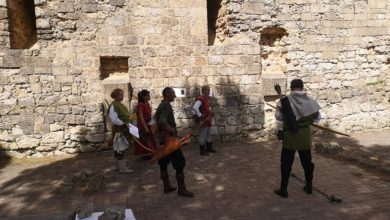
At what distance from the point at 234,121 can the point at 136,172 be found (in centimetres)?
307

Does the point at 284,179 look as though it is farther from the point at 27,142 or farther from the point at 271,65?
the point at 27,142

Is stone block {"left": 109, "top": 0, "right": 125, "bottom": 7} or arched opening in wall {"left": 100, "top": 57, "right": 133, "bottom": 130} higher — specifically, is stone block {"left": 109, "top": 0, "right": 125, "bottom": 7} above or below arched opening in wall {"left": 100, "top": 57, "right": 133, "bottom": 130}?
above

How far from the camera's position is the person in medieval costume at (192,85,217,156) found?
7105 mm

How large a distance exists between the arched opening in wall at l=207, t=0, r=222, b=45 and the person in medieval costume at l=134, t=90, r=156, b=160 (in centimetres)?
295

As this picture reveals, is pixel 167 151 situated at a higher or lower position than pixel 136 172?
higher

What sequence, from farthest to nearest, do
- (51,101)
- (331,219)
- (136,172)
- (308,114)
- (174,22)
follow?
(174,22)
(51,101)
(136,172)
(308,114)
(331,219)

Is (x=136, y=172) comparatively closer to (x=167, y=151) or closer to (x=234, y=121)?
(x=167, y=151)

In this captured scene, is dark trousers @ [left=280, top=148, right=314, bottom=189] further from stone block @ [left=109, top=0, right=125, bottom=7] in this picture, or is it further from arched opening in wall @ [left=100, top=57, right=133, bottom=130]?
stone block @ [left=109, top=0, right=125, bottom=7]

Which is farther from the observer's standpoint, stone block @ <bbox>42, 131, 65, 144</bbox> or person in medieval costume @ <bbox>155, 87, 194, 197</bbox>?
stone block @ <bbox>42, 131, 65, 144</bbox>

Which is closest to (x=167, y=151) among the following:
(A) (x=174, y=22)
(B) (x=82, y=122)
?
(B) (x=82, y=122)

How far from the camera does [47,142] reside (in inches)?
292

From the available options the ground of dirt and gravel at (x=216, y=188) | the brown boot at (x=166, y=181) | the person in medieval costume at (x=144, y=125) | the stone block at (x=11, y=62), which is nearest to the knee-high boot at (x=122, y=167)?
the ground of dirt and gravel at (x=216, y=188)

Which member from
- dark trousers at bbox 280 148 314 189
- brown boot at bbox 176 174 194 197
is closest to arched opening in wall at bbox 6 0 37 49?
brown boot at bbox 176 174 194 197

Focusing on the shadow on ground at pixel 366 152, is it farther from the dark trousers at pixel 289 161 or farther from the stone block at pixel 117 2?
the stone block at pixel 117 2
